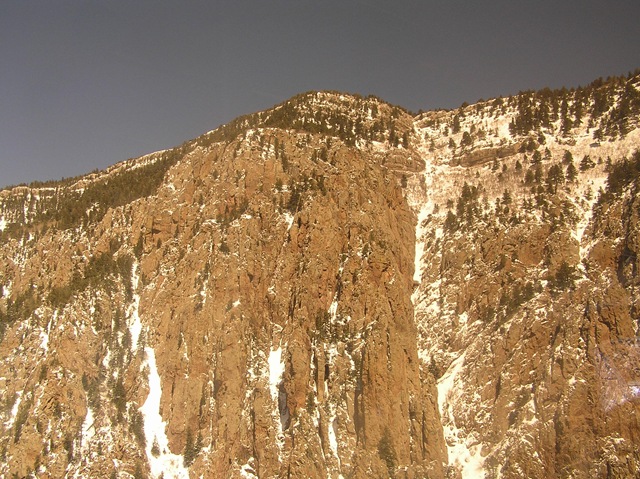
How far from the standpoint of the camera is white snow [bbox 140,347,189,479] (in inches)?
1730

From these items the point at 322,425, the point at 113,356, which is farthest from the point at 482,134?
the point at 113,356

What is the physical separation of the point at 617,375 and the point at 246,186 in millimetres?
37451

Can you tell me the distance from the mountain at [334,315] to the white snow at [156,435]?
16 centimetres

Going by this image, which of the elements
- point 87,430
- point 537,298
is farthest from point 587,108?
point 87,430

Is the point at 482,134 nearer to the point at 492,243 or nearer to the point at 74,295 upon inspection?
the point at 492,243

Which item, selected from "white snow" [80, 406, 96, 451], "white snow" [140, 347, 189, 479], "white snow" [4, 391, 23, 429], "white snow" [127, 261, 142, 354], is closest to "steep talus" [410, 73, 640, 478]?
"white snow" [140, 347, 189, 479]

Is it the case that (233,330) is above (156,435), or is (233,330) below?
above

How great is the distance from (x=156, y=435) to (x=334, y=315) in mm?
17965

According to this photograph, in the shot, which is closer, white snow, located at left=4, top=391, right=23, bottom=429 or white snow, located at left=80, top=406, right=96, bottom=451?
white snow, located at left=80, top=406, right=96, bottom=451

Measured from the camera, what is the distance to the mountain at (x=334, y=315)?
137 feet

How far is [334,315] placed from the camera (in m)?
48.4

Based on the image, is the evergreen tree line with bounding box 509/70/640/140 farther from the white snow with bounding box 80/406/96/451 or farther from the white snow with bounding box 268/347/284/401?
the white snow with bounding box 80/406/96/451

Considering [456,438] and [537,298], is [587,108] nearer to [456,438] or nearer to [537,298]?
[537,298]

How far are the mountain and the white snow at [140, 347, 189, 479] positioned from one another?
164 mm
